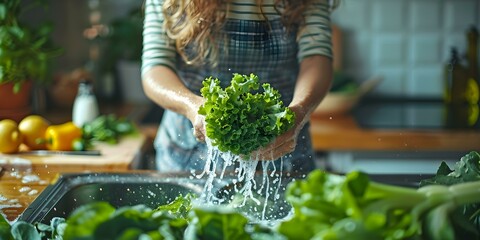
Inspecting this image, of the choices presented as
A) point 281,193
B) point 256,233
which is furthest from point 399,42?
point 256,233

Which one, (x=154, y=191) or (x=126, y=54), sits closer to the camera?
(x=154, y=191)

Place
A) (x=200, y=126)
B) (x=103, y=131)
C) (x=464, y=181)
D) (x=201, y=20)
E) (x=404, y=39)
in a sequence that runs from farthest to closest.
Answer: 1. (x=404, y=39)
2. (x=103, y=131)
3. (x=201, y=20)
4. (x=200, y=126)
5. (x=464, y=181)

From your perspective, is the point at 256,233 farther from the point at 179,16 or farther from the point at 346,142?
the point at 346,142

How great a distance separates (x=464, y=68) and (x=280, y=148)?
1772mm

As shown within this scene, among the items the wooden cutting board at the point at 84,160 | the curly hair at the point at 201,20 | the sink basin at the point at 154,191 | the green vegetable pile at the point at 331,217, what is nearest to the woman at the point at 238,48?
the curly hair at the point at 201,20

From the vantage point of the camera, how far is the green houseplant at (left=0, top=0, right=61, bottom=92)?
2465mm

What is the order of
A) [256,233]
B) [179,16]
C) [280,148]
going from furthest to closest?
[179,16] → [280,148] → [256,233]

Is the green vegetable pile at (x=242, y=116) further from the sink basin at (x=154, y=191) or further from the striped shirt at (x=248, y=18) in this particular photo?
the striped shirt at (x=248, y=18)

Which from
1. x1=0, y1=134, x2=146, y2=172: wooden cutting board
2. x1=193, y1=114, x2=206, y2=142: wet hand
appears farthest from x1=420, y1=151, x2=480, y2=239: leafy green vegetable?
x1=0, y1=134, x2=146, y2=172: wooden cutting board

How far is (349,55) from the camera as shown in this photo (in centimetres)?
331

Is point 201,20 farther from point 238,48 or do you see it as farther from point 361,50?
point 361,50

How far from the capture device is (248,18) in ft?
6.24

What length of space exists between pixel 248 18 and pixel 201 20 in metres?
0.12

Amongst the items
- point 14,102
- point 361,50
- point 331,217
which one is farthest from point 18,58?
point 331,217
